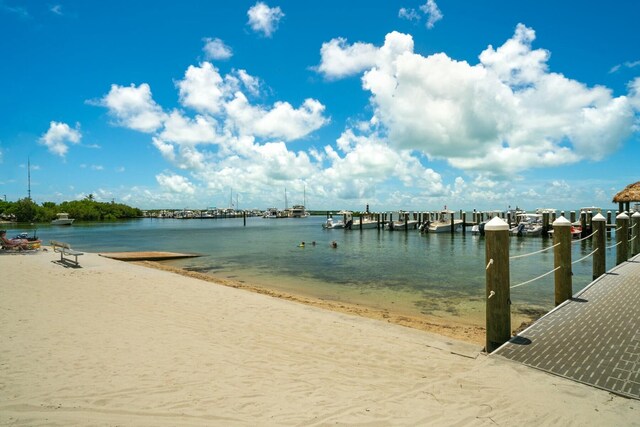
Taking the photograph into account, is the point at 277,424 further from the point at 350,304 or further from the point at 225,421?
the point at 350,304

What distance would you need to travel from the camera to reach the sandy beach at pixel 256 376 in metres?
3.70

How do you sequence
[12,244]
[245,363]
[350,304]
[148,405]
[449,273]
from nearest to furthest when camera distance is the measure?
[148,405], [245,363], [350,304], [449,273], [12,244]

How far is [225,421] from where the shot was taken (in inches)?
142

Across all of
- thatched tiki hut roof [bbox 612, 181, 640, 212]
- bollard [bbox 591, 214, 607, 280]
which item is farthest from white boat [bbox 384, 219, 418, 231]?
bollard [bbox 591, 214, 607, 280]

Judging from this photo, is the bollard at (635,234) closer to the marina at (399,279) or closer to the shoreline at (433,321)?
the marina at (399,279)

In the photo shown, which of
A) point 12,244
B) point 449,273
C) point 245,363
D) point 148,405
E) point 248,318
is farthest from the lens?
point 12,244

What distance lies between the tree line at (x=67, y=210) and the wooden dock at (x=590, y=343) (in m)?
133

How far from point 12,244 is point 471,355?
26.0m

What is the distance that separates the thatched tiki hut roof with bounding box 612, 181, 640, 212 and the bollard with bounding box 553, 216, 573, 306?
32741 millimetres

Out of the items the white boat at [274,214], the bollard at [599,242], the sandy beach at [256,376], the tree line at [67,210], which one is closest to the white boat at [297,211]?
the white boat at [274,214]

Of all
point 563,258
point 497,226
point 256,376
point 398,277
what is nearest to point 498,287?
point 497,226

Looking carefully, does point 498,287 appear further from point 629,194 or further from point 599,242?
point 629,194

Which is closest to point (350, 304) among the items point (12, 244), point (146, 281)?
point (146, 281)

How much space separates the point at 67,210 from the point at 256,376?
151 m
